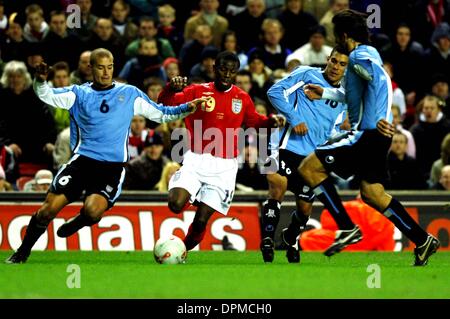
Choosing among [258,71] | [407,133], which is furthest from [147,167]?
[407,133]

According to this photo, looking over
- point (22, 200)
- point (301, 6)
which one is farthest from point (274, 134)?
point (301, 6)

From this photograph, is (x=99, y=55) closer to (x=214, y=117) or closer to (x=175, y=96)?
(x=175, y=96)

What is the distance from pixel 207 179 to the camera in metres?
14.3

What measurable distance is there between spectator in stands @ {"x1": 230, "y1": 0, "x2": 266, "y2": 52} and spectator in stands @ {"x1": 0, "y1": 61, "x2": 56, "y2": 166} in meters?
4.07

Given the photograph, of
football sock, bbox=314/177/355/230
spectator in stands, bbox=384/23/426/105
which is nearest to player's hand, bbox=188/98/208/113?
football sock, bbox=314/177/355/230

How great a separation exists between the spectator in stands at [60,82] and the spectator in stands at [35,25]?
1.21 meters

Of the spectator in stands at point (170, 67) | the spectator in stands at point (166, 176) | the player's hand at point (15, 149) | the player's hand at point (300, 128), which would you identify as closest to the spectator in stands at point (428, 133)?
the spectator in stands at point (170, 67)

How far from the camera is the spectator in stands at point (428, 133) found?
19953 millimetres

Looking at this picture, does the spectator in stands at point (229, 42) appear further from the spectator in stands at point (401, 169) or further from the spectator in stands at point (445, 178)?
the spectator in stands at point (445, 178)

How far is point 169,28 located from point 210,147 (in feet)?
25.0

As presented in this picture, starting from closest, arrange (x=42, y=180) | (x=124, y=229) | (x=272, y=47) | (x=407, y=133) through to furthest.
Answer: (x=124, y=229) < (x=42, y=180) < (x=407, y=133) < (x=272, y=47)

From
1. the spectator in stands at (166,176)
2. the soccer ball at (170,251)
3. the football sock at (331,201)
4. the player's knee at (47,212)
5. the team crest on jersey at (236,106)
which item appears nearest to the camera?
the football sock at (331,201)

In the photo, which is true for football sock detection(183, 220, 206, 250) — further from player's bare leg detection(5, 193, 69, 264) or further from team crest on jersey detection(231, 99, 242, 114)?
player's bare leg detection(5, 193, 69, 264)

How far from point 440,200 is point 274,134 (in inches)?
124
